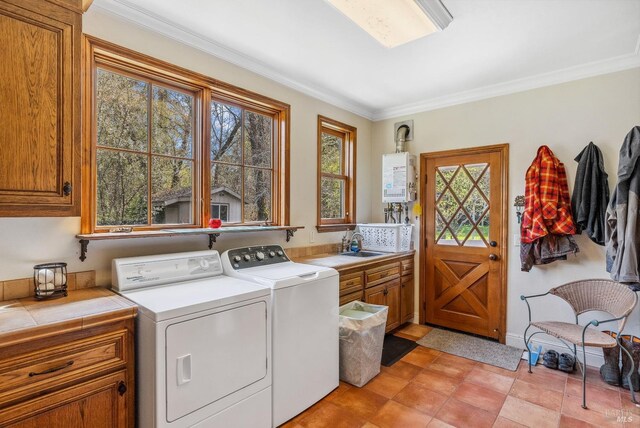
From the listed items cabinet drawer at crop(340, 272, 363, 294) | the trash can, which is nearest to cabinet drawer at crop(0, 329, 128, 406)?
the trash can

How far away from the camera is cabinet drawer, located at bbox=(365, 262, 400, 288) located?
10.7ft

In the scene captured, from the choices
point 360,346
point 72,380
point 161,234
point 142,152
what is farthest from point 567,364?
point 142,152

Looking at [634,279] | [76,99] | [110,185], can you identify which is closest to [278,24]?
[76,99]

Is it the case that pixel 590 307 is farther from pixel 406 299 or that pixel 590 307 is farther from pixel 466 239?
pixel 406 299

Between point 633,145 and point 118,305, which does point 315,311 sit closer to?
point 118,305

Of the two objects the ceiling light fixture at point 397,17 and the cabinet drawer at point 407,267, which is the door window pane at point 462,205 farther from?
the ceiling light fixture at point 397,17

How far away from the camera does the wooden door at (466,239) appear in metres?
3.42

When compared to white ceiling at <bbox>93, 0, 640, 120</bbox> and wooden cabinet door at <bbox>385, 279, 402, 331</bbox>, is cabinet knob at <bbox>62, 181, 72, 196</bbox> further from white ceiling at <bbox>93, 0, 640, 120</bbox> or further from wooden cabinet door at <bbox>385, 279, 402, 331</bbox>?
wooden cabinet door at <bbox>385, 279, 402, 331</bbox>

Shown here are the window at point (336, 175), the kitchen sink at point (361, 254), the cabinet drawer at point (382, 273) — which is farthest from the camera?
the window at point (336, 175)

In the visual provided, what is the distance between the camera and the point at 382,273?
3.42 m

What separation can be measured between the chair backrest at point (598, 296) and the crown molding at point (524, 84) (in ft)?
5.81

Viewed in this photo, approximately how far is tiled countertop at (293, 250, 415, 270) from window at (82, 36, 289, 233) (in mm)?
465

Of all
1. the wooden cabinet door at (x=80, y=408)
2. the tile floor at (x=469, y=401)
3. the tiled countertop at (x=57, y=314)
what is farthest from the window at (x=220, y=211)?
the tile floor at (x=469, y=401)

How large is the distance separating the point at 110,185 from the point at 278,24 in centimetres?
153
